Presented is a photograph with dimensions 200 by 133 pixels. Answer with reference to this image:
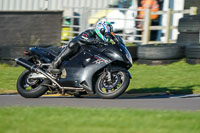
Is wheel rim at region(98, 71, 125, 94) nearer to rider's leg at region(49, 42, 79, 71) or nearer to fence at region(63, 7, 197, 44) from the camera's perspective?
rider's leg at region(49, 42, 79, 71)

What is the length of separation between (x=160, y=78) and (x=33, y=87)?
3.55 meters

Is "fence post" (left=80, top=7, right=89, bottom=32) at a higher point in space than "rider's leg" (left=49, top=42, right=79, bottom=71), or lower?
higher

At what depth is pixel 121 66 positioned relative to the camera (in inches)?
317

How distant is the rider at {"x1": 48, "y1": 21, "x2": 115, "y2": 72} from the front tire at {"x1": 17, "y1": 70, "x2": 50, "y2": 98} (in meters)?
0.38

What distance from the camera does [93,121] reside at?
18.3ft

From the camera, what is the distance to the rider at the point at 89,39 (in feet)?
26.1

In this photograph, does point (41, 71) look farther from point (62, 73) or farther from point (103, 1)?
point (103, 1)

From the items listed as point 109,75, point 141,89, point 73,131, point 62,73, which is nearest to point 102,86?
point 109,75

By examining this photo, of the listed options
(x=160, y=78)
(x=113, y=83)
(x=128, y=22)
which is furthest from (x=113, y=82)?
(x=128, y=22)

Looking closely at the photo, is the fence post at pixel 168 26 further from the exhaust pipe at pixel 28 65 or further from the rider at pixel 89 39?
the exhaust pipe at pixel 28 65

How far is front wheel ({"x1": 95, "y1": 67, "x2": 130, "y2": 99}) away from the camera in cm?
780

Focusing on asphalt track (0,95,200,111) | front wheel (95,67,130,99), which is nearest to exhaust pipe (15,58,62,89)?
asphalt track (0,95,200,111)

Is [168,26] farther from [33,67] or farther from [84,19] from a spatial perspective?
[33,67]

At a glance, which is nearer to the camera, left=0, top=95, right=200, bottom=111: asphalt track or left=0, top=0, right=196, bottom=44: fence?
left=0, top=95, right=200, bottom=111: asphalt track
